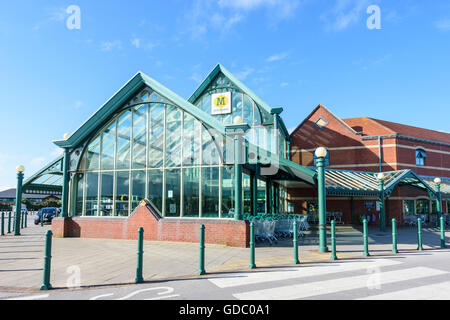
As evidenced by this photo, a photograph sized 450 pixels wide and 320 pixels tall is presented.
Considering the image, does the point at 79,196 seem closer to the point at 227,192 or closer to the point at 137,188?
the point at 137,188

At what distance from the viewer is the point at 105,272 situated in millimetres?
7844

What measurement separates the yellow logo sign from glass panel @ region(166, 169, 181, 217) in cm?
1349

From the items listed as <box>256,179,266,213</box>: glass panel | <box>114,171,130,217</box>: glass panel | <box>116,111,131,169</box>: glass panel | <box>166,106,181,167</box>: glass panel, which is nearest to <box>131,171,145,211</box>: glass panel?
<box>114,171,130,217</box>: glass panel

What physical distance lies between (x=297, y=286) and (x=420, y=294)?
215 centimetres

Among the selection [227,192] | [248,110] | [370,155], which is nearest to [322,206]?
[227,192]

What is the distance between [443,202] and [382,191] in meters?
15.1

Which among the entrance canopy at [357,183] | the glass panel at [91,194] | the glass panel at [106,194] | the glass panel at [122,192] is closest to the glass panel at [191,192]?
the glass panel at [122,192]

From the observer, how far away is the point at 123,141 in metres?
14.9

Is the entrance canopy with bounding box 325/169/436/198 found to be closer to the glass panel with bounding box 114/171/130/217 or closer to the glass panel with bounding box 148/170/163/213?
the glass panel with bounding box 148/170/163/213

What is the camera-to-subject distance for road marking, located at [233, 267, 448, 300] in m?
5.80
